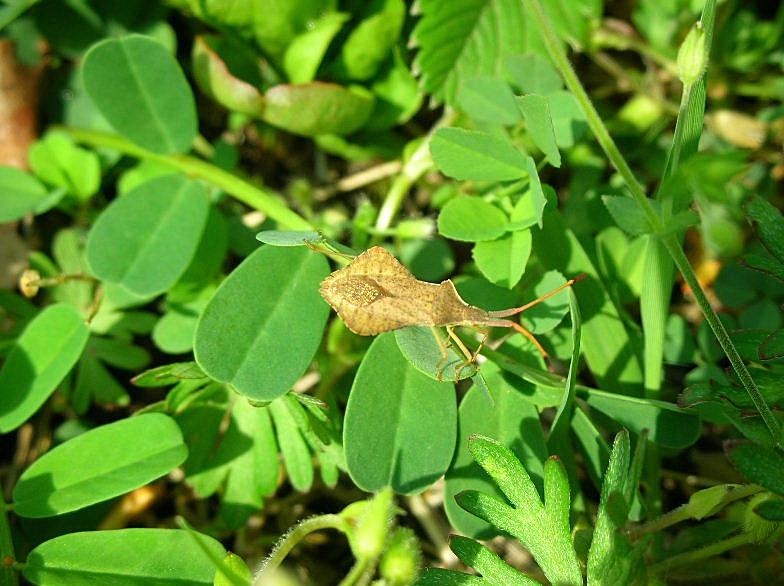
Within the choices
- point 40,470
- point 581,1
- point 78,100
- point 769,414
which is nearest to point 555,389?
point 769,414

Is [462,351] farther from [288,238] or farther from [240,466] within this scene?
[240,466]

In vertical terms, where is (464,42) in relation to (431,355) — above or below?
above

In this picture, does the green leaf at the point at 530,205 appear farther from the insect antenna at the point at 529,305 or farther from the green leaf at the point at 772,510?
the green leaf at the point at 772,510

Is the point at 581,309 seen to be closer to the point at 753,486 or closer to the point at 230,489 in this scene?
the point at 753,486

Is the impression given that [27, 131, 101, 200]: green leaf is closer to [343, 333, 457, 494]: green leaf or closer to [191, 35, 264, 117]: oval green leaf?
[191, 35, 264, 117]: oval green leaf

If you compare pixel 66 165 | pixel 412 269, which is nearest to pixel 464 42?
pixel 412 269

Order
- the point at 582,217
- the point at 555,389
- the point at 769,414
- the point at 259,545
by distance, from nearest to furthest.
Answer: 1. the point at 769,414
2. the point at 555,389
3. the point at 259,545
4. the point at 582,217
